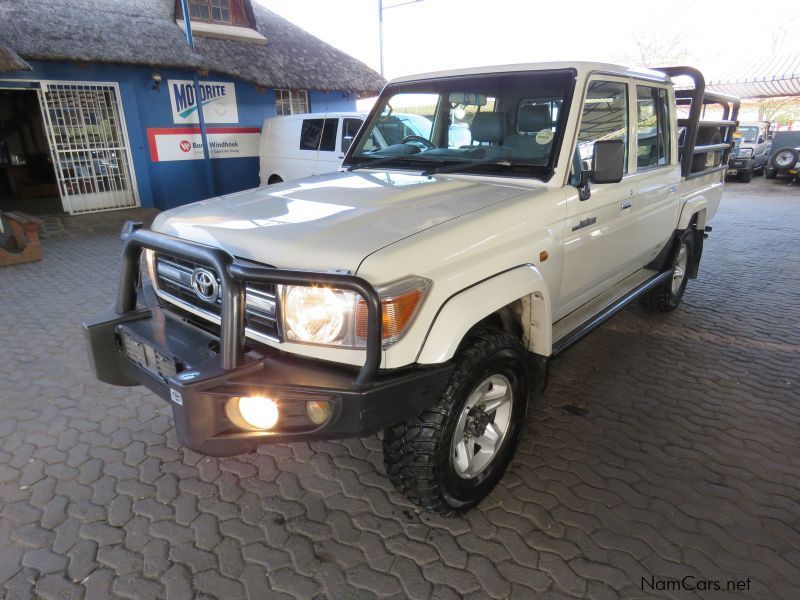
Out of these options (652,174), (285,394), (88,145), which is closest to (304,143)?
(88,145)

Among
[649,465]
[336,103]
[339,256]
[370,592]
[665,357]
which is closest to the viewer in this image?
[339,256]

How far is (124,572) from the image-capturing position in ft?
7.28

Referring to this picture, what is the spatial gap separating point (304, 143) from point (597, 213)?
8257mm

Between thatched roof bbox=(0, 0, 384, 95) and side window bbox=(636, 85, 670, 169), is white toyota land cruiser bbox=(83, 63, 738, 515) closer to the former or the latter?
side window bbox=(636, 85, 670, 169)

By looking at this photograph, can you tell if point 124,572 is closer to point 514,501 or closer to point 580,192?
point 514,501

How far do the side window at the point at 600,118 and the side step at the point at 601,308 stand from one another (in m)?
0.91

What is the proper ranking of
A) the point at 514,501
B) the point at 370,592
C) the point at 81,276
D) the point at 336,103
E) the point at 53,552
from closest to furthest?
1. the point at 370,592
2. the point at 53,552
3. the point at 514,501
4. the point at 81,276
5. the point at 336,103

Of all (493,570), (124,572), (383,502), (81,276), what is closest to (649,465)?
(493,570)

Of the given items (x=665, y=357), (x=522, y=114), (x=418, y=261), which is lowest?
Result: (x=665, y=357)

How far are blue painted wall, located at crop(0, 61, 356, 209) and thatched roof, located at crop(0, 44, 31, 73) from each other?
4.08 ft

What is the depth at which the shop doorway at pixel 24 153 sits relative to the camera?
533 inches

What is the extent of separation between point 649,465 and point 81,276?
6825 millimetres

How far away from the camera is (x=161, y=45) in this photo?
10305 millimetres
